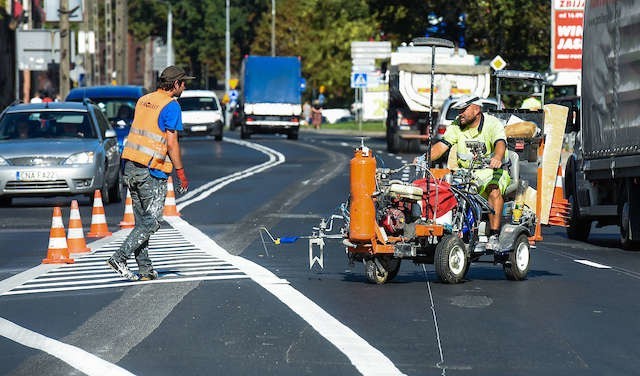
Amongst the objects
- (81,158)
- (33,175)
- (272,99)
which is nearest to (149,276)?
(33,175)

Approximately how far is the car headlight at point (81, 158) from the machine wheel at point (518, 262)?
40.2 feet

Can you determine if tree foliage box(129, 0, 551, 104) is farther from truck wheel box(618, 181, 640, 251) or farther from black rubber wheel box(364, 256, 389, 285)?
black rubber wheel box(364, 256, 389, 285)

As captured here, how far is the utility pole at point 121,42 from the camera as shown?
79.2m

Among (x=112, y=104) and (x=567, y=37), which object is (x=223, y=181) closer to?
(x=112, y=104)

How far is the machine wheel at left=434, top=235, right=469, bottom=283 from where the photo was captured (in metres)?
13.6

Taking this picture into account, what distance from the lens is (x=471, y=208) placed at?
14180mm

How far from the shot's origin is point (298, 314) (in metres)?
11.5

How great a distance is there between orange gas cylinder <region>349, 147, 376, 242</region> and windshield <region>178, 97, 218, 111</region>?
47792mm

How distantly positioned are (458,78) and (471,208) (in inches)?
1333

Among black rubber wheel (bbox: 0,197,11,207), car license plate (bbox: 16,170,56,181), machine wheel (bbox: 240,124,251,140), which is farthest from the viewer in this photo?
machine wheel (bbox: 240,124,251,140)

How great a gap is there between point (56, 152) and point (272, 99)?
40.7 meters

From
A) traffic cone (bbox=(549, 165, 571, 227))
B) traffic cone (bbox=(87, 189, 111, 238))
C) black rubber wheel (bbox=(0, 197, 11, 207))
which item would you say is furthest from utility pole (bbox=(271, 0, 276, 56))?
traffic cone (bbox=(87, 189, 111, 238))

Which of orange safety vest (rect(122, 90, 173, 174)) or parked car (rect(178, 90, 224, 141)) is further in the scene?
parked car (rect(178, 90, 224, 141))

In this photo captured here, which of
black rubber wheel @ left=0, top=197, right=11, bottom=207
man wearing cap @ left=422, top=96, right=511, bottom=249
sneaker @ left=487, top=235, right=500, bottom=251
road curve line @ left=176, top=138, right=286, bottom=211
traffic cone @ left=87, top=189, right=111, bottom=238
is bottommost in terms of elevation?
road curve line @ left=176, top=138, right=286, bottom=211
